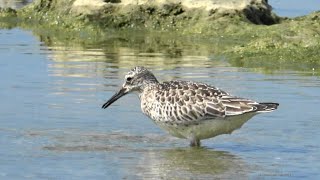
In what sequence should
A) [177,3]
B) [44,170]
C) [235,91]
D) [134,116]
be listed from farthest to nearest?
[177,3] < [235,91] < [134,116] < [44,170]

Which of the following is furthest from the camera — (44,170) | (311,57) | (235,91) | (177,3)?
(177,3)

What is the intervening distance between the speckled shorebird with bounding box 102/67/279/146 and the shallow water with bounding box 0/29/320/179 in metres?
0.23

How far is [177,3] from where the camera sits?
830 inches

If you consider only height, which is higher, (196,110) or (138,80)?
(138,80)

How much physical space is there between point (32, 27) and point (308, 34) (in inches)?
234

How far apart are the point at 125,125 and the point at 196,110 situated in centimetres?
136

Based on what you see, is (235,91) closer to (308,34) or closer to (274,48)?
(274,48)

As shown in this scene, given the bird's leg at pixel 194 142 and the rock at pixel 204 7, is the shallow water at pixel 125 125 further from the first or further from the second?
the rock at pixel 204 7

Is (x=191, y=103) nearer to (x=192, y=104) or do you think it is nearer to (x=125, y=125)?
(x=192, y=104)

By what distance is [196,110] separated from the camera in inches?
444

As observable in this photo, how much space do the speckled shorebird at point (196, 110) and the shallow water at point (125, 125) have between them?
9.0 inches

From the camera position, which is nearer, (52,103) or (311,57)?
(52,103)

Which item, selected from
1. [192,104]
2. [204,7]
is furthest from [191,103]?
[204,7]

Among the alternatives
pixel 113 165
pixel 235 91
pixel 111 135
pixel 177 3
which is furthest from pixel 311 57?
pixel 113 165
